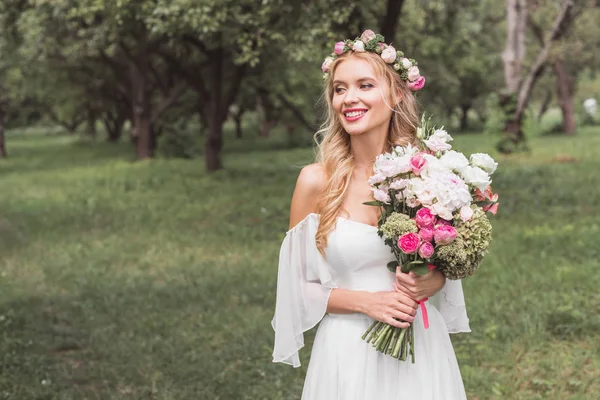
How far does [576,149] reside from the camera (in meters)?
26.0

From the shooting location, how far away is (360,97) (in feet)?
9.78

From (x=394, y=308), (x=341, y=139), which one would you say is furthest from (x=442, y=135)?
(x=394, y=308)

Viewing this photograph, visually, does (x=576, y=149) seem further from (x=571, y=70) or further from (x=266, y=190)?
(x=571, y=70)

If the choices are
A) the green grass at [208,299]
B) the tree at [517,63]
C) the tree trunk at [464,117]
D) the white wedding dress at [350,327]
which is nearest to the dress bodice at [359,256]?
the white wedding dress at [350,327]

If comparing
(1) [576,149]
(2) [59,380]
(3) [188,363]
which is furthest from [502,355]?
(1) [576,149]

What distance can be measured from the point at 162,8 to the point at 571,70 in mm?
34446

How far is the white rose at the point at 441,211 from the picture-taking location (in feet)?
8.79

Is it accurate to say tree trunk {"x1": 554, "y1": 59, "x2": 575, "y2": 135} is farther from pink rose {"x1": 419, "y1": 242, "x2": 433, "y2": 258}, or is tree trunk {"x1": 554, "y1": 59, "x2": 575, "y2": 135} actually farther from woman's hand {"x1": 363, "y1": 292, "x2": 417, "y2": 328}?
pink rose {"x1": 419, "y1": 242, "x2": 433, "y2": 258}

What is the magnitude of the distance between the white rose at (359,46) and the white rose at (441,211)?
0.75 metres

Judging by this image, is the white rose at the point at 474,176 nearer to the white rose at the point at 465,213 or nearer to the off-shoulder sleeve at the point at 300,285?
the white rose at the point at 465,213

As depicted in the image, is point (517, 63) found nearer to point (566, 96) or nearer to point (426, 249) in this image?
point (566, 96)

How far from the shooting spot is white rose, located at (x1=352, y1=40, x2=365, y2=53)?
300 cm

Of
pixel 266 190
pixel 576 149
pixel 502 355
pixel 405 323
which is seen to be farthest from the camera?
pixel 576 149

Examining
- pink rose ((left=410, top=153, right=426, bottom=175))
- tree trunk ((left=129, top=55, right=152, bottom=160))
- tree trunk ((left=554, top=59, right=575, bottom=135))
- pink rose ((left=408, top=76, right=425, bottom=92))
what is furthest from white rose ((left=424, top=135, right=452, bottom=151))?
tree trunk ((left=554, top=59, right=575, bottom=135))
